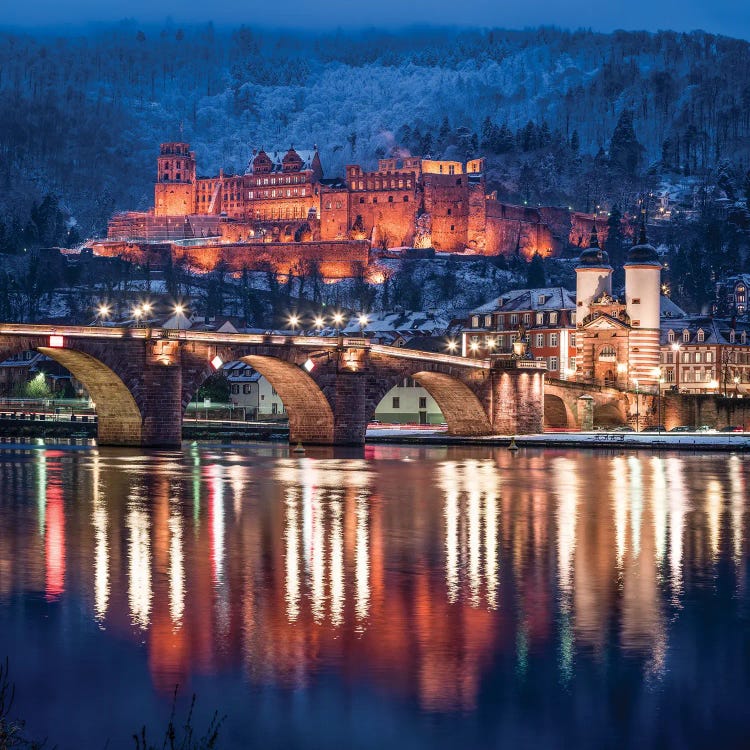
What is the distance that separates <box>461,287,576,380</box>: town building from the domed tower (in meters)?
7.67

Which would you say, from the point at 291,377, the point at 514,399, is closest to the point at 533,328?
the point at 514,399

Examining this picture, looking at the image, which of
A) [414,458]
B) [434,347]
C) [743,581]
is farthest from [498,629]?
[434,347]

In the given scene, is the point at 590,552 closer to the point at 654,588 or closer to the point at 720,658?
the point at 654,588

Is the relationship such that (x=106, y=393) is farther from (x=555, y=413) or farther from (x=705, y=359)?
(x=705, y=359)

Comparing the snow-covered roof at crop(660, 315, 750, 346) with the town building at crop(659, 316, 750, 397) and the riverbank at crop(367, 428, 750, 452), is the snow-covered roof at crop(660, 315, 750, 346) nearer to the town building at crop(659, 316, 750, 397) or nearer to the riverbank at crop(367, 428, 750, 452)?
the town building at crop(659, 316, 750, 397)

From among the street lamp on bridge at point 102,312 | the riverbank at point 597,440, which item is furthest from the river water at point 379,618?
the riverbank at point 597,440

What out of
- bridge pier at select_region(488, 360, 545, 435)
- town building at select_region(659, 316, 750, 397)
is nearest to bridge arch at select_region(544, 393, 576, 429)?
bridge pier at select_region(488, 360, 545, 435)

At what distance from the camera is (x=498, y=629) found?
2714 cm

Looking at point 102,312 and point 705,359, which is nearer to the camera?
point 102,312

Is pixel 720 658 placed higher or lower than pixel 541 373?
lower

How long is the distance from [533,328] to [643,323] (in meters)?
15.7

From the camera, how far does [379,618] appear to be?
91.1ft

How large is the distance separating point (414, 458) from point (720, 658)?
2202 inches

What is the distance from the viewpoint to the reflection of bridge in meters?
77.1
